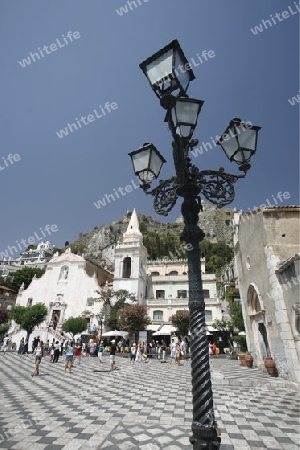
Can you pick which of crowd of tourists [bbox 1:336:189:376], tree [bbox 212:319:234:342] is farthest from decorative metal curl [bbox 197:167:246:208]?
tree [bbox 212:319:234:342]

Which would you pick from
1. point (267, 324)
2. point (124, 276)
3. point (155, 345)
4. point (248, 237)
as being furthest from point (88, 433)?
point (124, 276)

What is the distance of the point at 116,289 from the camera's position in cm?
3462

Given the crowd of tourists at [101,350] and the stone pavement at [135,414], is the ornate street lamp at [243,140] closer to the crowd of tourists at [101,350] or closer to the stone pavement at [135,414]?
the stone pavement at [135,414]

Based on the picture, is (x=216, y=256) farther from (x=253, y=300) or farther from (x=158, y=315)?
(x=253, y=300)

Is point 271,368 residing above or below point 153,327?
below

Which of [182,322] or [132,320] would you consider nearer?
[132,320]

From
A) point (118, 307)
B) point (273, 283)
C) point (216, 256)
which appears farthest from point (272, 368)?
point (216, 256)

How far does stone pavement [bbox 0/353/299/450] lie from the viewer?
16.8ft

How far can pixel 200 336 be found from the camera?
3211mm

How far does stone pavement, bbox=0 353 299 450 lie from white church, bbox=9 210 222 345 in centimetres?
2203

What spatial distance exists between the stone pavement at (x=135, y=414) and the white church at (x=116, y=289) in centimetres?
2203

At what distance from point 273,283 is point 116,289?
85.9 ft

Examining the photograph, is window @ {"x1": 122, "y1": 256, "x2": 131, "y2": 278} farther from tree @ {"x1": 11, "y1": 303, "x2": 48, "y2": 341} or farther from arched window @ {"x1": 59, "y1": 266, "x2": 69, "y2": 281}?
tree @ {"x1": 11, "y1": 303, "x2": 48, "y2": 341}

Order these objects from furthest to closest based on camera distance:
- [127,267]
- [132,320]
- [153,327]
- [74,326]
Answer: [127,267], [153,327], [74,326], [132,320]
